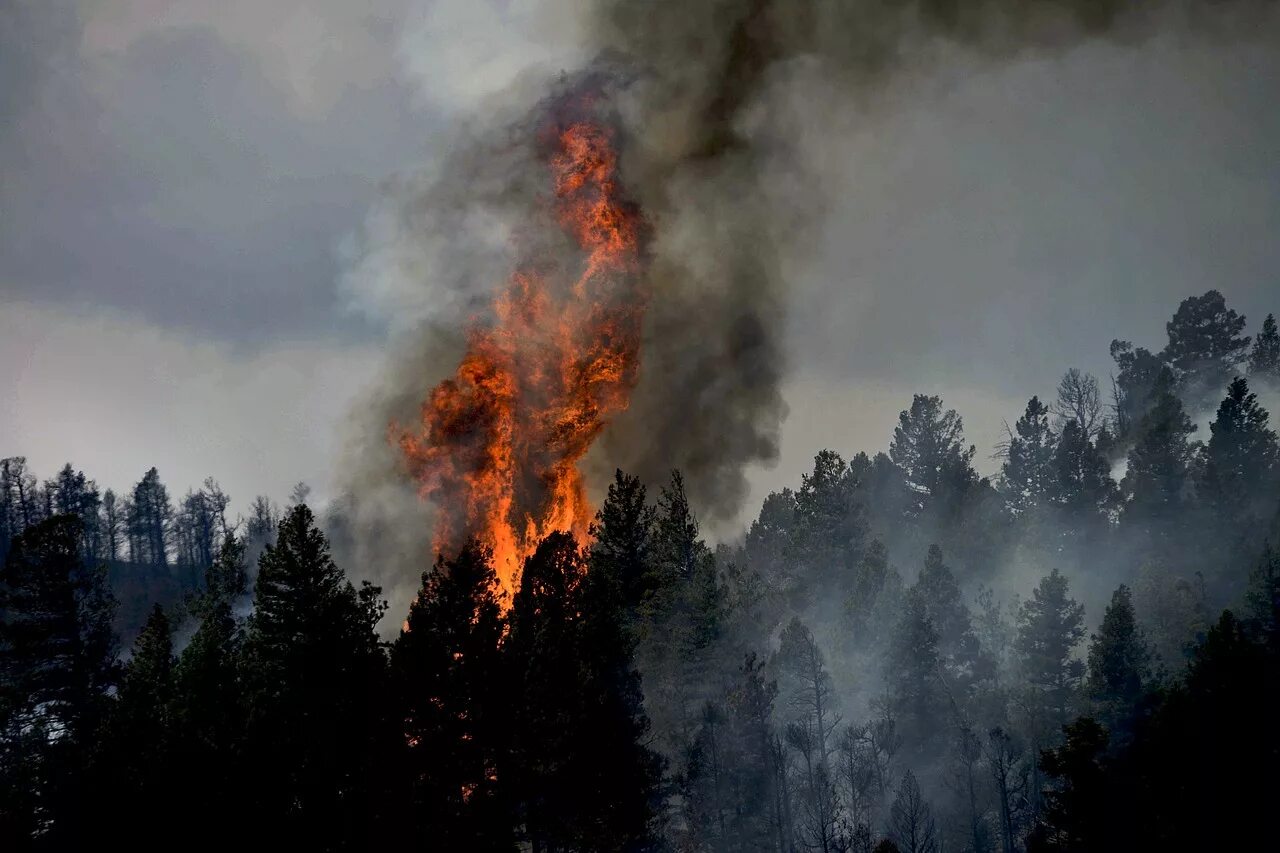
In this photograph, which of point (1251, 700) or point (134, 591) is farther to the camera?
point (134, 591)

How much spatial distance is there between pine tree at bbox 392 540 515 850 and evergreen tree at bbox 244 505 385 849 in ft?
3.32

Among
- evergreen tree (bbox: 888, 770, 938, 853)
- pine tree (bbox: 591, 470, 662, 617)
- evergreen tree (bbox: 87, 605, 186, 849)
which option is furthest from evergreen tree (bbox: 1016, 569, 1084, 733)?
evergreen tree (bbox: 87, 605, 186, 849)

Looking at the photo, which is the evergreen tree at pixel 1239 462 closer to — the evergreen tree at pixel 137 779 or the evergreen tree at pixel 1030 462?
the evergreen tree at pixel 1030 462

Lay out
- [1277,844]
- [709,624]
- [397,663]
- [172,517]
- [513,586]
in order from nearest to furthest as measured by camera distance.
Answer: [397,663] < [1277,844] < [709,624] < [513,586] < [172,517]

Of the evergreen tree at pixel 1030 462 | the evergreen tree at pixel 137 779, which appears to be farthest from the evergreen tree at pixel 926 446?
the evergreen tree at pixel 137 779

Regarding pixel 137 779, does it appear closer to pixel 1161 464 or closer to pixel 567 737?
pixel 567 737

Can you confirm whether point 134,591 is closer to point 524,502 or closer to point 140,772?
point 524,502

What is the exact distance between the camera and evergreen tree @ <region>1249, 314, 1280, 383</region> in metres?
97.3

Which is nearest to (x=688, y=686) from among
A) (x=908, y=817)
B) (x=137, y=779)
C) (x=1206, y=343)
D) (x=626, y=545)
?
(x=626, y=545)

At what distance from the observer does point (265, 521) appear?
152m

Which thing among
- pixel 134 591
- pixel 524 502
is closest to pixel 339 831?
pixel 524 502

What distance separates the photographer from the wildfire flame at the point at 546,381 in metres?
52.3

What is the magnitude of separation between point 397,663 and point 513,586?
26.1m

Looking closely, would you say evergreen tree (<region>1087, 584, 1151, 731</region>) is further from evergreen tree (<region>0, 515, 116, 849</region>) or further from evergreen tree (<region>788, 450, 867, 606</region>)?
evergreen tree (<region>0, 515, 116, 849</region>)
